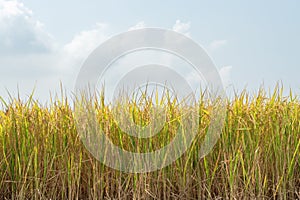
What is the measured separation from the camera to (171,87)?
2.78 metres

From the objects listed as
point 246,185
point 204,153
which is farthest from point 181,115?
point 246,185

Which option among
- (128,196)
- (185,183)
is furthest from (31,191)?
(185,183)

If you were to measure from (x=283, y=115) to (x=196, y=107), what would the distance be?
623 millimetres

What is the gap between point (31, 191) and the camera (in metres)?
2.59

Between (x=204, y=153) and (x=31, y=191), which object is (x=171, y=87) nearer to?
(x=204, y=153)

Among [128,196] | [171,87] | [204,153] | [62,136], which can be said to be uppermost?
[171,87]

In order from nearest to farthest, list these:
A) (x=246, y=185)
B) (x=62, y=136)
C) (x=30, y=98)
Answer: (x=246, y=185)
(x=62, y=136)
(x=30, y=98)

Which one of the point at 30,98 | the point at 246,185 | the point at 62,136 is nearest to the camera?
the point at 246,185

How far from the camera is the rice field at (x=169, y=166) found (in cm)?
252

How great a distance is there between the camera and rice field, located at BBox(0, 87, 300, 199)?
8.28 feet

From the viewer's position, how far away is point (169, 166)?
256 centimetres

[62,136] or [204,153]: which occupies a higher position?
[62,136]

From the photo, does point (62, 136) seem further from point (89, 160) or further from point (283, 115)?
point (283, 115)

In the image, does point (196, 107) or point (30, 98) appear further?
point (30, 98)
